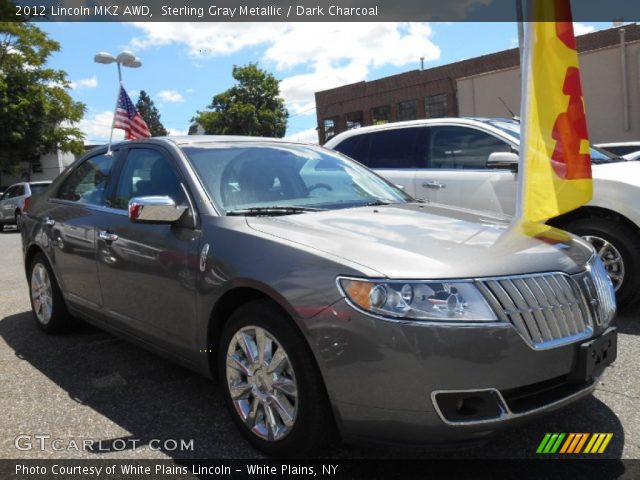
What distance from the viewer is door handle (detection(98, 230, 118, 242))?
3710 mm

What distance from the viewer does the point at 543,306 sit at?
2.36 m

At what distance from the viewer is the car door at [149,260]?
312 centimetres

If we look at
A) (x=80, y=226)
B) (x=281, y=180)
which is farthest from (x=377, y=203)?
(x=80, y=226)

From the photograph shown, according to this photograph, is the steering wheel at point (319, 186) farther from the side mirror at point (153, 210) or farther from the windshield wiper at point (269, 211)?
the side mirror at point (153, 210)

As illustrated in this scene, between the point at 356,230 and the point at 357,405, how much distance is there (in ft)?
2.75

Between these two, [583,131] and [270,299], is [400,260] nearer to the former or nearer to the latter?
[270,299]

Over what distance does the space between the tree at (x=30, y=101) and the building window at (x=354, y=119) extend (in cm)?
1815

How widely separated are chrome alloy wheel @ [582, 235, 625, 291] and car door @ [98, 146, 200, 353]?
3408 mm

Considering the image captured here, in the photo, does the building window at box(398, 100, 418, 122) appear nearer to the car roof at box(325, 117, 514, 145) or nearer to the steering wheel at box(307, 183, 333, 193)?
the car roof at box(325, 117, 514, 145)

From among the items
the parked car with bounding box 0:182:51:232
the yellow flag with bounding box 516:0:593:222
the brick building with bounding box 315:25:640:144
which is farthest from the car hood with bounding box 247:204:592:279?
the parked car with bounding box 0:182:51:232

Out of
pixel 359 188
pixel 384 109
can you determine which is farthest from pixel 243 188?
pixel 384 109

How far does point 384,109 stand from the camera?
130 feet
